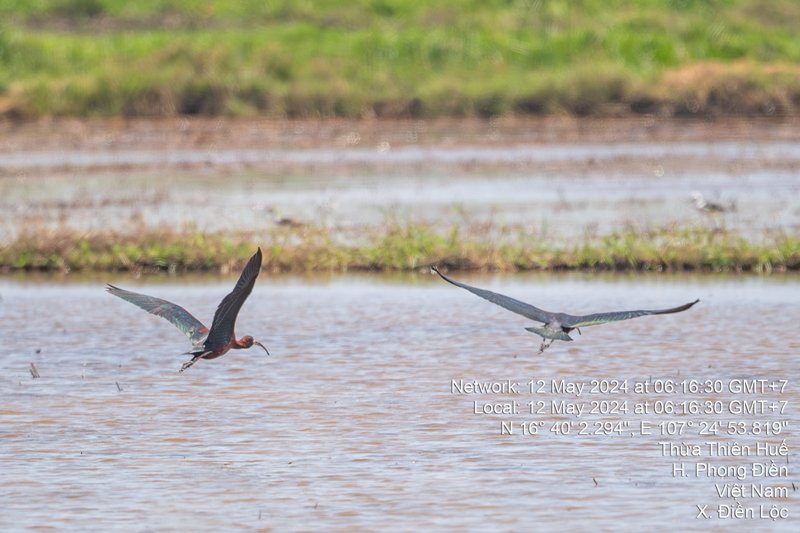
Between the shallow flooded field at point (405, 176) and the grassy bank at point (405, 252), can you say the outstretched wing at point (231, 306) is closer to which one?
the grassy bank at point (405, 252)

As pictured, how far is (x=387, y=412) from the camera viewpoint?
8.15 metres

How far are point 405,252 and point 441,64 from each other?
16.5 m

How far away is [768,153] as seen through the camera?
858 inches

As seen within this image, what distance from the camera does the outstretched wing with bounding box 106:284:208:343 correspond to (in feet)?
22.4

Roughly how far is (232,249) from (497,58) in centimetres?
1649

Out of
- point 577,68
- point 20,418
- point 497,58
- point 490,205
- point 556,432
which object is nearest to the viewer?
point 556,432

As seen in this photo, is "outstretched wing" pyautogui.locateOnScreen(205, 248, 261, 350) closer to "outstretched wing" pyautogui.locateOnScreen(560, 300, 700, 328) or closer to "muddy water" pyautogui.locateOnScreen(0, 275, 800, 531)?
"muddy water" pyautogui.locateOnScreen(0, 275, 800, 531)

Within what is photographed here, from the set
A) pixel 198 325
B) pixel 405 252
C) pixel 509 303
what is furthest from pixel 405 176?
pixel 509 303

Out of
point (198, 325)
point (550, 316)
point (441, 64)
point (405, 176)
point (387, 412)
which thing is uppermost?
point (441, 64)

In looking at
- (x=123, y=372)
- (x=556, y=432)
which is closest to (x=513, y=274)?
(x=123, y=372)

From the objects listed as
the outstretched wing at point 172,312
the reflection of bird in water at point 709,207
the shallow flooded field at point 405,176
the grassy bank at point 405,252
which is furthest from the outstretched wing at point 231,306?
the reflection of bird in water at point 709,207

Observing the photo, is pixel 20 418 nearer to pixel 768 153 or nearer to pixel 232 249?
pixel 232 249

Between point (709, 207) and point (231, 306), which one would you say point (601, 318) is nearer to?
point (231, 306)

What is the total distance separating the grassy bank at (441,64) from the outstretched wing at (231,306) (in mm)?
20645
